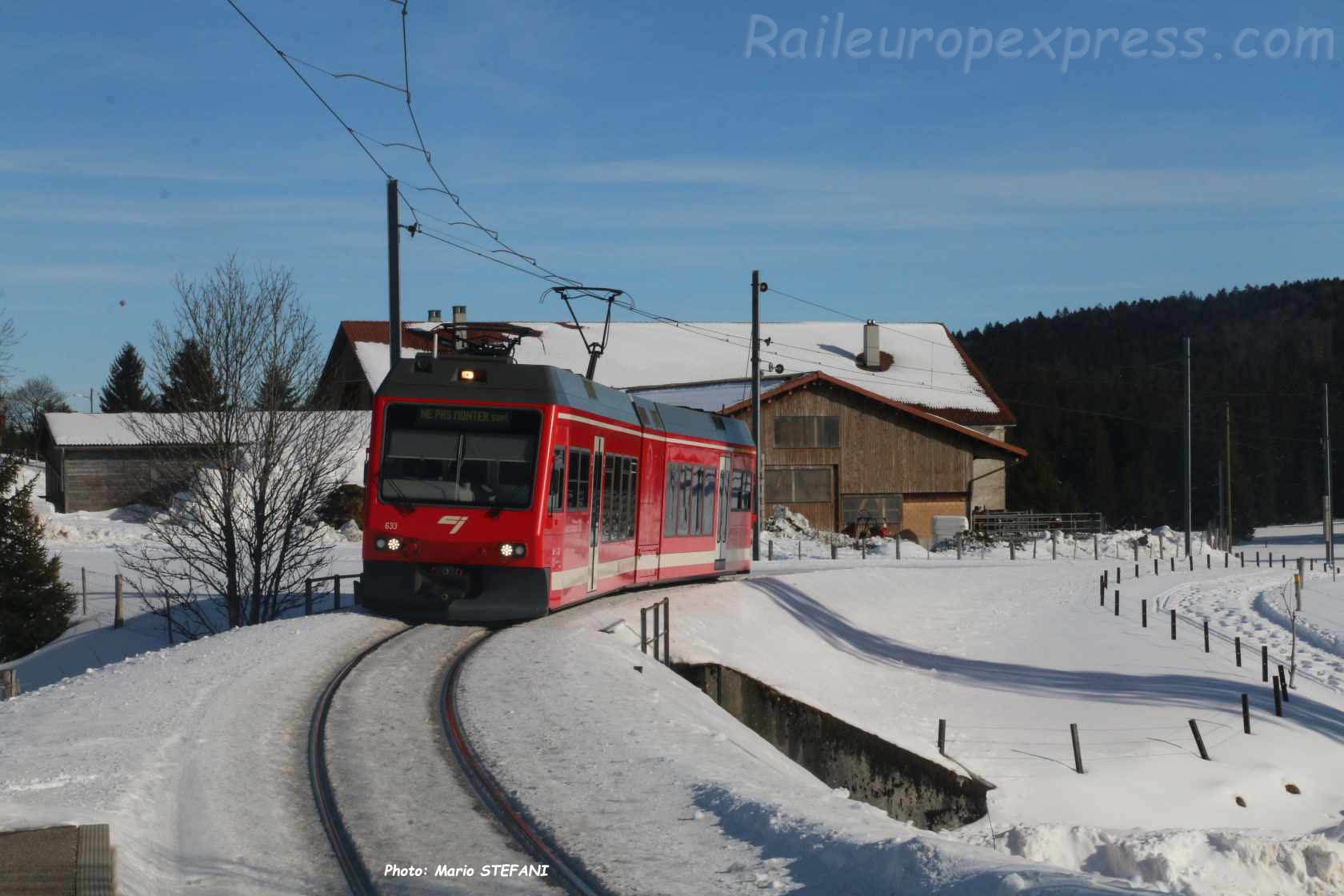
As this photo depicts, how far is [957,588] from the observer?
118ft

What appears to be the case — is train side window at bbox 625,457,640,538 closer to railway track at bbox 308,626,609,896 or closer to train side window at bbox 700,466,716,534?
train side window at bbox 700,466,716,534

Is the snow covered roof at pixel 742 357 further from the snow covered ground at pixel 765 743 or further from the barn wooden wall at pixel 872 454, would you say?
the snow covered ground at pixel 765 743

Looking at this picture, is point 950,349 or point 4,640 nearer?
point 4,640

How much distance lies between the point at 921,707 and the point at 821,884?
17957 mm

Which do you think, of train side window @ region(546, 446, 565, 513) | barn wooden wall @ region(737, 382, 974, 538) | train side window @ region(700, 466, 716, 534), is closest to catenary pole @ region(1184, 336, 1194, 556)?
barn wooden wall @ region(737, 382, 974, 538)

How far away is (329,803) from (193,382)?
18.5 metres

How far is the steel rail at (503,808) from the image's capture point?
728 centimetres

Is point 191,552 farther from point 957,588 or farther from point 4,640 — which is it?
point 957,588

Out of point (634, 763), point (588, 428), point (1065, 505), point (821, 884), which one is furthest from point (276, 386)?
point (1065, 505)

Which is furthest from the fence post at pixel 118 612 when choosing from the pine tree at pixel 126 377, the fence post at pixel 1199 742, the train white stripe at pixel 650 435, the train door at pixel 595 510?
the pine tree at pixel 126 377

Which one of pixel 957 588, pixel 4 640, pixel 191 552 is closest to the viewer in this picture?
pixel 191 552

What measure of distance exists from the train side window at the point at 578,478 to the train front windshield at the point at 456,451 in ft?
3.45

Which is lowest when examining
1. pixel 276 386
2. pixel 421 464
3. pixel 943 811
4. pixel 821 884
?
pixel 943 811

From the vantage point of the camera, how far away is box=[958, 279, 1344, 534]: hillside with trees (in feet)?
404
